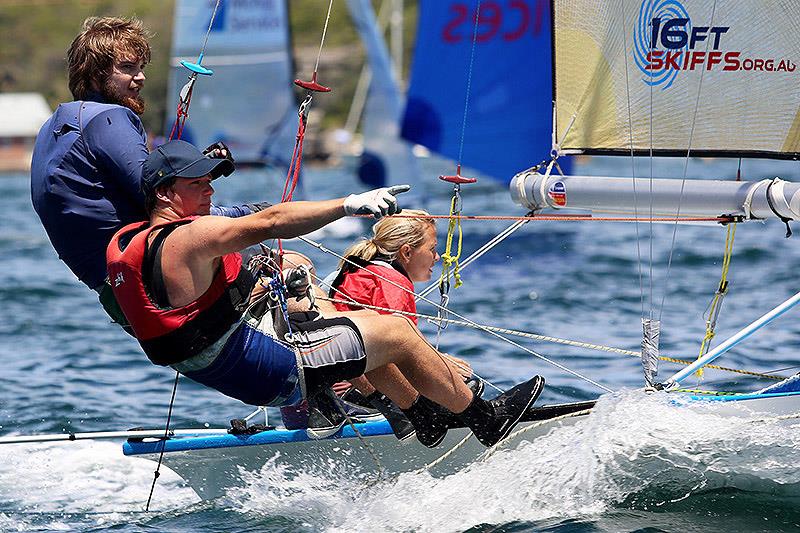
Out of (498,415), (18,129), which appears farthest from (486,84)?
(18,129)

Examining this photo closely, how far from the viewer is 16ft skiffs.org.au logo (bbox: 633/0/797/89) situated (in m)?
4.31

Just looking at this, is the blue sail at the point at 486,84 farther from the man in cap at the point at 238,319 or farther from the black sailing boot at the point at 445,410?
the man in cap at the point at 238,319

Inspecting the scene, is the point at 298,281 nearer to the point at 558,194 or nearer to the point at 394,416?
the point at 394,416

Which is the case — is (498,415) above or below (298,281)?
below

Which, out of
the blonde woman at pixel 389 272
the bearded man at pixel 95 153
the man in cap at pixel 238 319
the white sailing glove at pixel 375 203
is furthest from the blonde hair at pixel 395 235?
the white sailing glove at pixel 375 203

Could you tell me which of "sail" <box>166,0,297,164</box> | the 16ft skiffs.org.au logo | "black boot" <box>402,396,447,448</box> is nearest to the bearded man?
"black boot" <box>402,396,447,448</box>

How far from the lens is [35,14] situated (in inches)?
3034

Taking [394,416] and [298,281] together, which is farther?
[394,416]

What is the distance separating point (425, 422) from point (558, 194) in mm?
1079

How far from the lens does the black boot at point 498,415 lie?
3.99 meters

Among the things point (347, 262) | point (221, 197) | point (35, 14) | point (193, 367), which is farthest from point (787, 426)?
point (35, 14)

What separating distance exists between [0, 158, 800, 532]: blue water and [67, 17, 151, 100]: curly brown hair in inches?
59.0

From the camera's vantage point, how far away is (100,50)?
3.82 meters

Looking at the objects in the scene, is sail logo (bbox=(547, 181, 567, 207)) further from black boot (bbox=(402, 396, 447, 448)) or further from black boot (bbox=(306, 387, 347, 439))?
black boot (bbox=(306, 387, 347, 439))
